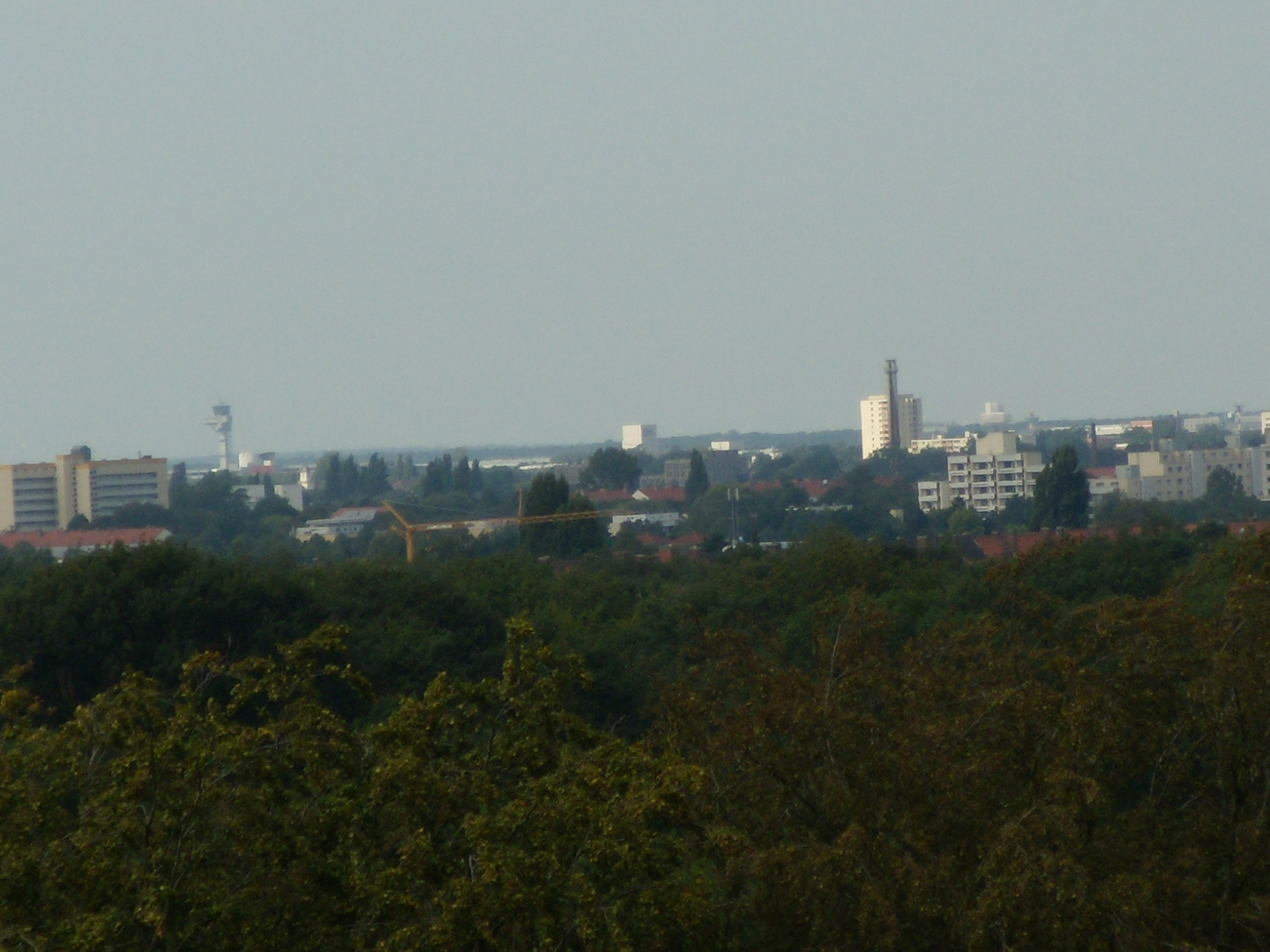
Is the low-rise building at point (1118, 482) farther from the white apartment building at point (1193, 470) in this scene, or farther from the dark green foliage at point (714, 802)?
the dark green foliage at point (714, 802)

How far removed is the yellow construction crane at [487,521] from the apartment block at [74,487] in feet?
79.4

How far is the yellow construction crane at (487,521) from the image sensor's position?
206ft

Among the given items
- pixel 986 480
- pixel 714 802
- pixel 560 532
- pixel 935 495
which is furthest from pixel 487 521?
pixel 714 802

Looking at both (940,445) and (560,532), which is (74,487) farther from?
(940,445)

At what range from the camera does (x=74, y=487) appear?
125562mm

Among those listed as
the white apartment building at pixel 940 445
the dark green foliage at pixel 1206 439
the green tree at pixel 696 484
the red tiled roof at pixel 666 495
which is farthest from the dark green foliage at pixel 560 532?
the dark green foliage at pixel 1206 439

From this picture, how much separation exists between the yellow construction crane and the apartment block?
2419 cm

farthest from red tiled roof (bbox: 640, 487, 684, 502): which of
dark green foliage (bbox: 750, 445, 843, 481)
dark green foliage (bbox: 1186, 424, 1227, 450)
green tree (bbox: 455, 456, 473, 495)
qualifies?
dark green foliage (bbox: 1186, 424, 1227, 450)

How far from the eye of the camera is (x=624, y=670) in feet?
83.4

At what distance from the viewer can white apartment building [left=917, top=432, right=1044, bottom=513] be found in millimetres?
109062

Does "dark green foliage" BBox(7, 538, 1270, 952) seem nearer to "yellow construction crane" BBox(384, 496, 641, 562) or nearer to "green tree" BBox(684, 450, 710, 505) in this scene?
"yellow construction crane" BBox(384, 496, 641, 562)

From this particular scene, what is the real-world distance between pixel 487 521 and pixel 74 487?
39081 millimetres

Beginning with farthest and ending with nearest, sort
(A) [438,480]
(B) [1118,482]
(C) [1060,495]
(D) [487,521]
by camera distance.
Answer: (A) [438,480], (B) [1118,482], (D) [487,521], (C) [1060,495]

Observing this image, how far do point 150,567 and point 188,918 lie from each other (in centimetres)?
1893
